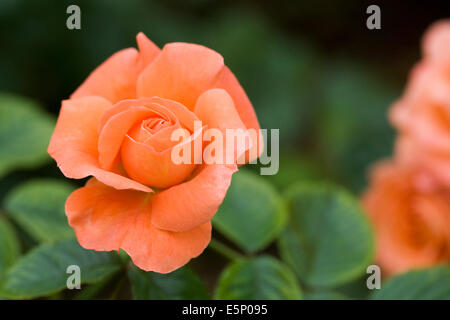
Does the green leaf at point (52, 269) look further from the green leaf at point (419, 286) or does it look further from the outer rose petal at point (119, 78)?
the green leaf at point (419, 286)

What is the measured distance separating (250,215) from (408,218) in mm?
441

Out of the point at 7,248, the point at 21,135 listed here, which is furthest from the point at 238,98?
the point at 21,135

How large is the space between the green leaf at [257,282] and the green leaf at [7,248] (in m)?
0.27

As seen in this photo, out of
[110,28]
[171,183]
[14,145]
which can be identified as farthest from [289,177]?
[171,183]

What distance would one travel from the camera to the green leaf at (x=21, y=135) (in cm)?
89

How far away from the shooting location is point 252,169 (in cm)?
143

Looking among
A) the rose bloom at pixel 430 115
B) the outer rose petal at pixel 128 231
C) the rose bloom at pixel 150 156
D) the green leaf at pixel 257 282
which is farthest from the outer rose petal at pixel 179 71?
the rose bloom at pixel 430 115

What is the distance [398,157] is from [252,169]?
17.5 inches

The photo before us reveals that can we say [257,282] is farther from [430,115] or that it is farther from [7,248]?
[430,115]

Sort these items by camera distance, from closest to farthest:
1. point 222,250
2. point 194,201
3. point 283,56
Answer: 1. point 194,201
2. point 222,250
3. point 283,56

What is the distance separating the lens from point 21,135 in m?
0.95
